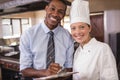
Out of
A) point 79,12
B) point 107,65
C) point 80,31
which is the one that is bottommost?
point 107,65

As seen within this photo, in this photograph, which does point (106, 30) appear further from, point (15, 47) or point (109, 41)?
point (15, 47)

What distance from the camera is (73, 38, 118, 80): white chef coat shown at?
134cm

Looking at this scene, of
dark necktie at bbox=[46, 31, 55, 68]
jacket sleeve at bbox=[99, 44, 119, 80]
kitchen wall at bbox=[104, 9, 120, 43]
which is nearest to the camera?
jacket sleeve at bbox=[99, 44, 119, 80]

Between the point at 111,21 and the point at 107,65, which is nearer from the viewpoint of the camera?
the point at 107,65

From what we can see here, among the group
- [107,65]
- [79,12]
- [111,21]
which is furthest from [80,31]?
[111,21]

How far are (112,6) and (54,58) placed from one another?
1.14 m

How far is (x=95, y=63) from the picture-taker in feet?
4.51

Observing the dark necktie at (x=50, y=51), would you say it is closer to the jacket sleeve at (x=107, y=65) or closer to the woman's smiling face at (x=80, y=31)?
the woman's smiling face at (x=80, y=31)

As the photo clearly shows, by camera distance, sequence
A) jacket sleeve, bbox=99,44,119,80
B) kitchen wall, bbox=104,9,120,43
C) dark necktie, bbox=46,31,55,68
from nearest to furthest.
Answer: jacket sleeve, bbox=99,44,119,80 → dark necktie, bbox=46,31,55,68 → kitchen wall, bbox=104,9,120,43

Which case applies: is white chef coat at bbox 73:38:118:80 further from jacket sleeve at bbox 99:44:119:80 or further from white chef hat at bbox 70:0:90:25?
white chef hat at bbox 70:0:90:25

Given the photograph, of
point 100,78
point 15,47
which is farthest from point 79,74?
point 15,47

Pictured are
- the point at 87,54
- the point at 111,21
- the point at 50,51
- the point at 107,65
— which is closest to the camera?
the point at 107,65

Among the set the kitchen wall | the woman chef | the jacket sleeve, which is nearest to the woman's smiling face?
the woman chef

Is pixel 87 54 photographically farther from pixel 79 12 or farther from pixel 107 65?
pixel 79 12
